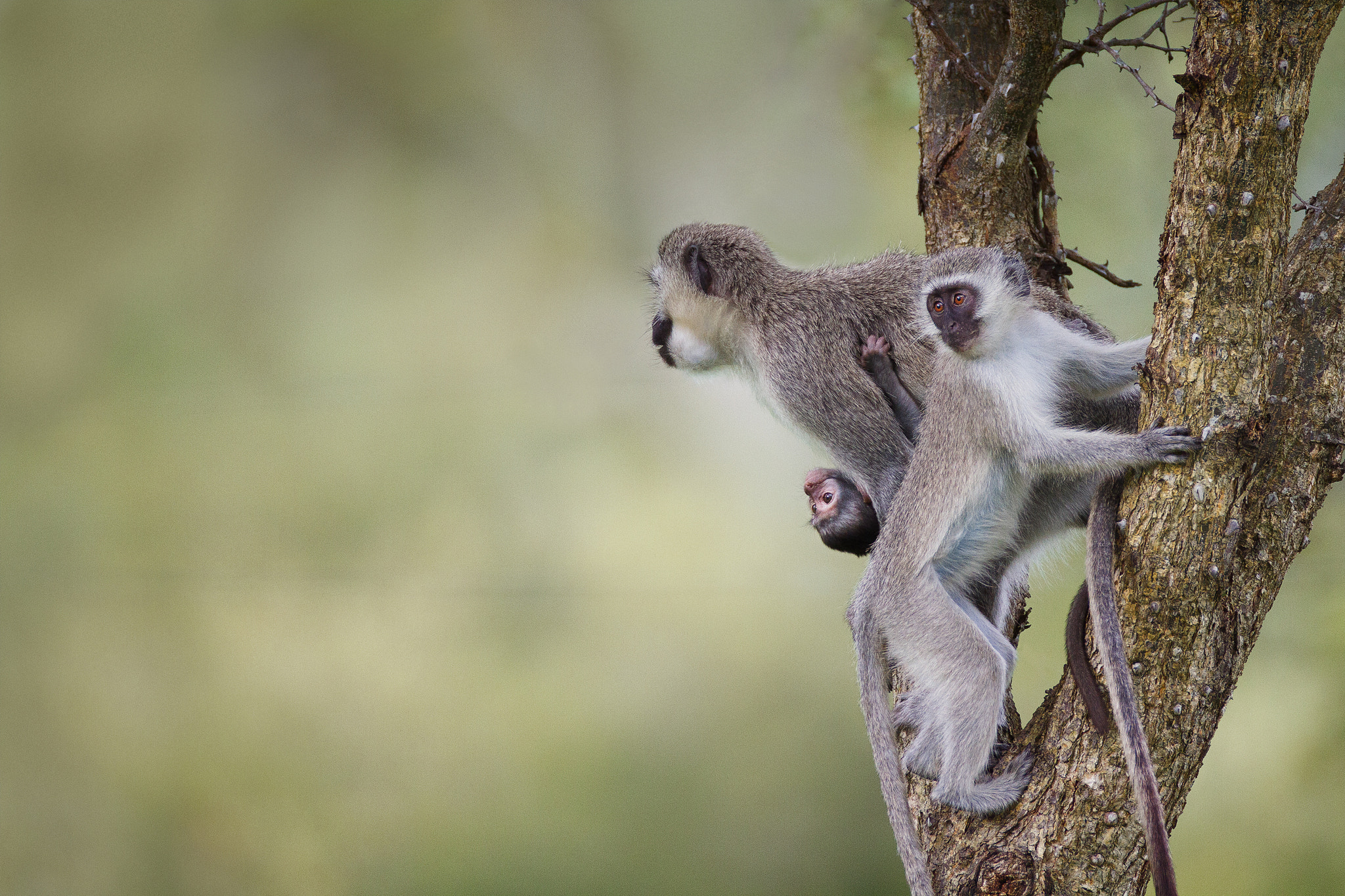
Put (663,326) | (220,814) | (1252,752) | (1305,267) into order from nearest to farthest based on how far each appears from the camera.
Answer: (1305,267), (663,326), (1252,752), (220,814)

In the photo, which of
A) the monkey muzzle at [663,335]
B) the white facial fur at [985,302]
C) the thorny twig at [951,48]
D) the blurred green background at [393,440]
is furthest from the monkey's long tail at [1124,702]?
the blurred green background at [393,440]

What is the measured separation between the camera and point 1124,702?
2377mm

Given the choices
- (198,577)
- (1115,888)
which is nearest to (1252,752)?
(1115,888)

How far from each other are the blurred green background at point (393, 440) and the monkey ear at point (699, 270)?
2871 millimetres

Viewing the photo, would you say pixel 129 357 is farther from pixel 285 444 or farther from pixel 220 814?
pixel 220 814

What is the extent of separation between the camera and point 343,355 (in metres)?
7.42

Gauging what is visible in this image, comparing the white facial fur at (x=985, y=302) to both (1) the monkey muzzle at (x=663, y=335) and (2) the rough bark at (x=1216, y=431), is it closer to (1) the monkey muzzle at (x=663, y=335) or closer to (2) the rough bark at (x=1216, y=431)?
(2) the rough bark at (x=1216, y=431)

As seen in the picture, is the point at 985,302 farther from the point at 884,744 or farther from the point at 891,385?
the point at 884,744

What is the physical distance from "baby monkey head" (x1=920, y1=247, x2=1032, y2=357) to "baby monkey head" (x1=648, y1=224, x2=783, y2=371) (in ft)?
2.82

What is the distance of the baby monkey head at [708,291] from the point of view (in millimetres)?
3871

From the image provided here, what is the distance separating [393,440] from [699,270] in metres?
3.89

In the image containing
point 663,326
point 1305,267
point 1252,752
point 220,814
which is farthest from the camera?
point 220,814

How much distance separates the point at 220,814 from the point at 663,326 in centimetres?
495

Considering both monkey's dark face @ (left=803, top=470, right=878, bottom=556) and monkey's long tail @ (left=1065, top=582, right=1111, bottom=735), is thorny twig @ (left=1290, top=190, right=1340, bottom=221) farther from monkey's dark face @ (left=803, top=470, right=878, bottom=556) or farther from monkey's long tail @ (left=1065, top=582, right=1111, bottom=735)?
monkey's dark face @ (left=803, top=470, right=878, bottom=556)
